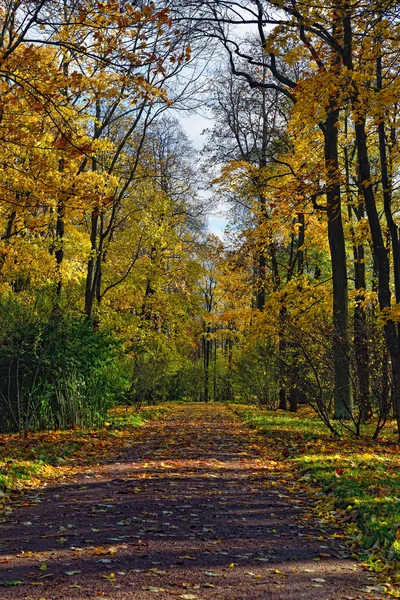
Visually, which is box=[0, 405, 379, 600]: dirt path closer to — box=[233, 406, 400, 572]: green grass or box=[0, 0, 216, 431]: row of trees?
box=[233, 406, 400, 572]: green grass

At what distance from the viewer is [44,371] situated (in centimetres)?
1073

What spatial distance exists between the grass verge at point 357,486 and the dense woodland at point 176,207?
2.93ft

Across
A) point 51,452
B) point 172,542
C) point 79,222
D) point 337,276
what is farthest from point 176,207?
point 172,542

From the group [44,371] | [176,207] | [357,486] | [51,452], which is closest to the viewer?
[357,486]

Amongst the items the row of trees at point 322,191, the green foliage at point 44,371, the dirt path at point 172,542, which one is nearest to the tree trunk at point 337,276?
the row of trees at point 322,191

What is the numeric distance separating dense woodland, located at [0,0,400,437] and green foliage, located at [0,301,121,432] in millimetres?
44

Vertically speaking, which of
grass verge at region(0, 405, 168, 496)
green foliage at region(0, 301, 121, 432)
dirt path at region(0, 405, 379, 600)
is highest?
green foliage at region(0, 301, 121, 432)

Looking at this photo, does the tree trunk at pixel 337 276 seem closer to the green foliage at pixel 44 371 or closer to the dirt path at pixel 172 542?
the dirt path at pixel 172 542

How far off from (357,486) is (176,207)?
69.6 ft

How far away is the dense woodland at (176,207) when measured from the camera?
8.45 meters

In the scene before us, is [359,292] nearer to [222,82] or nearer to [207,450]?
[207,450]

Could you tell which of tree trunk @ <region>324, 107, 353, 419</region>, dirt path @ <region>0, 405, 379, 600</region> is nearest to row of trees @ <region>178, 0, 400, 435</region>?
tree trunk @ <region>324, 107, 353, 419</region>

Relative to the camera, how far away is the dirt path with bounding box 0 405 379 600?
3.56 m

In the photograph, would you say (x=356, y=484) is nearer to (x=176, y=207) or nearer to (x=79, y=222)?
(x=79, y=222)
